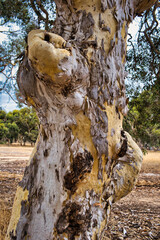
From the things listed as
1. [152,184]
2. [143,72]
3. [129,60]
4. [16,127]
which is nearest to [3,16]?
[129,60]

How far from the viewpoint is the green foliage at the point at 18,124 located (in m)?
31.4

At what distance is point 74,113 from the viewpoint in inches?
61.7

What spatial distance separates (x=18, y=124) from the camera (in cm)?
3403

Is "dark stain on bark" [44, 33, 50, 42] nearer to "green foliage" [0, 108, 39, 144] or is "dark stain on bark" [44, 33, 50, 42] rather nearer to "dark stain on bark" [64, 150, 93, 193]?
"dark stain on bark" [64, 150, 93, 193]

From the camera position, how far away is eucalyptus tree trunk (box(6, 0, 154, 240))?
4.76 feet

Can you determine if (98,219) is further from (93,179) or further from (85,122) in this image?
(85,122)

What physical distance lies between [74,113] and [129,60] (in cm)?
549

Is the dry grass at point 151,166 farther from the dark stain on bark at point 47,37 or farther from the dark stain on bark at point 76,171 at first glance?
the dark stain on bark at point 47,37

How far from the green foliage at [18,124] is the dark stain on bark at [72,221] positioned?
A: 29.8 m

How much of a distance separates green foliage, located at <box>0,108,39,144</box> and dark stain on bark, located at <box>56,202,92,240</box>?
1174 inches

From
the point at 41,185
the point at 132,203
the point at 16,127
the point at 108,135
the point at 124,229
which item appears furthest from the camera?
the point at 16,127

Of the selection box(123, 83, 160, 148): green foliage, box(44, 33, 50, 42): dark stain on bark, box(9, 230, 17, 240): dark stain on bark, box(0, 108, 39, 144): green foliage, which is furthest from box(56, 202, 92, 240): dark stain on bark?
box(0, 108, 39, 144): green foliage

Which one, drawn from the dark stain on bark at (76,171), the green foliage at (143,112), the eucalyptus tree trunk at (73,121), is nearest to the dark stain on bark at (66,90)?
the eucalyptus tree trunk at (73,121)

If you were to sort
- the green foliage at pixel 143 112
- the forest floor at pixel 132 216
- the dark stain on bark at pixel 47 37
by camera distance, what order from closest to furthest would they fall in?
1. the dark stain on bark at pixel 47 37
2. the forest floor at pixel 132 216
3. the green foliage at pixel 143 112
